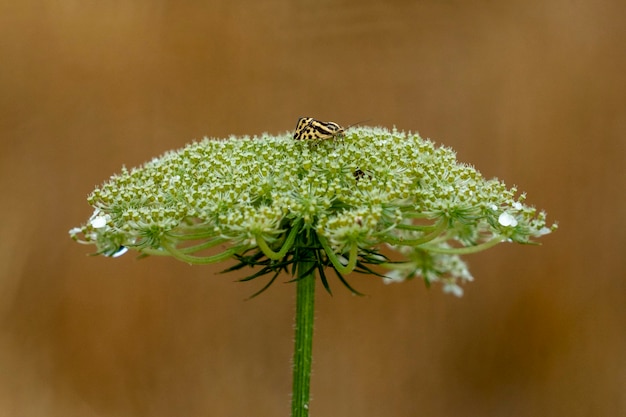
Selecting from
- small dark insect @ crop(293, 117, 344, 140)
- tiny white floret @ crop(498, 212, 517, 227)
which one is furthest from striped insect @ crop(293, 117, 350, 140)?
tiny white floret @ crop(498, 212, 517, 227)

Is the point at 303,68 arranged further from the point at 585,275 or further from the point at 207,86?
the point at 585,275

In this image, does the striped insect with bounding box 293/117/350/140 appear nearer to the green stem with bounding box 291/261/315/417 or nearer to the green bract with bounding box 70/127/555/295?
the green bract with bounding box 70/127/555/295

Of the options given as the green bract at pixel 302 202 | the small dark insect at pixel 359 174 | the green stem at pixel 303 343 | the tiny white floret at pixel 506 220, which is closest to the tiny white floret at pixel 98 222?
the green bract at pixel 302 202

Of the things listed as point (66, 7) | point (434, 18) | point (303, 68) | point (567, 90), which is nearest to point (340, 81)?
point (303, 68)

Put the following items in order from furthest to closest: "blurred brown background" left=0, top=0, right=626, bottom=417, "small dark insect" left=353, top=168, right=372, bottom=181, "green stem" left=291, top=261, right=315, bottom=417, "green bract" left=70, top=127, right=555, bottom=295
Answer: "blurred brown background" left=0, top=0, right=626, bottom=417 < "green stem" left=291, top=261, right=315, bottom=417 < "small dark insect" left=353, top=168, right=372, bottom=181 < "green bract" left=70, top=127, right=555, bottom=295

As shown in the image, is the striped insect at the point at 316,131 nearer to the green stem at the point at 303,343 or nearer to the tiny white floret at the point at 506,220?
the green stem at the point at 303,343


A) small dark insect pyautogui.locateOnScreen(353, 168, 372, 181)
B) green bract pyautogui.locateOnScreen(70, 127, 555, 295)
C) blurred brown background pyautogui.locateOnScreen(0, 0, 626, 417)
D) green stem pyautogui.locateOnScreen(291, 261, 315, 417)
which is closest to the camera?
green bract pyautogui.locateOnScreen(70, 127, 555, 295)

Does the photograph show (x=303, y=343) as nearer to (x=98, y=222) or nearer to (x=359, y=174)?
(x=359, y=174)
